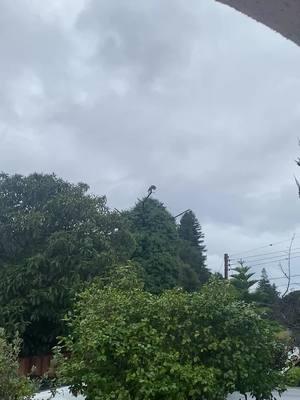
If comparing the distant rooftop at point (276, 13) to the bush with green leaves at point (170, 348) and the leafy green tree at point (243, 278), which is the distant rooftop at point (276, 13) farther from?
the leafy green tree at point (243, 278)

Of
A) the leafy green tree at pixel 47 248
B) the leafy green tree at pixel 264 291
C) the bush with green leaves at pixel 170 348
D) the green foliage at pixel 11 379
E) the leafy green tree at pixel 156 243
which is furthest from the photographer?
the leafy green tree at pixel 264 291

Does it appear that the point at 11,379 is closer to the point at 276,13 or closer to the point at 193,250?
the point at 276,13

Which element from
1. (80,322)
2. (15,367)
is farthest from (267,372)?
(15,367)

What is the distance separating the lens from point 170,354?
838 centimetres

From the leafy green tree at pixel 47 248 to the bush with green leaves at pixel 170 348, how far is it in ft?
36.6

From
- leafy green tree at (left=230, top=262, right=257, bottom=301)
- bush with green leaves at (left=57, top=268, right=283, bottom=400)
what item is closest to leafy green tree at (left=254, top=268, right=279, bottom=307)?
leafy green tree at (left=230, top=262, right=257, bottom=301)

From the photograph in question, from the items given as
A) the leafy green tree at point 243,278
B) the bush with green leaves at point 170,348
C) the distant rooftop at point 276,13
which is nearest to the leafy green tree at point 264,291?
the leafy green tree at point 243,278

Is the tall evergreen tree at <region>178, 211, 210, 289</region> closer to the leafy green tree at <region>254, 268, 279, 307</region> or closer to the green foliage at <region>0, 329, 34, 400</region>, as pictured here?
the leafy green tree at <region>254, 268, 279, 307</region>

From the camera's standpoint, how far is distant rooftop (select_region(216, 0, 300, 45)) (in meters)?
1.26

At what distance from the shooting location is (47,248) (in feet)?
71.5

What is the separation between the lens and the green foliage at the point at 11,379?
758 centimetres

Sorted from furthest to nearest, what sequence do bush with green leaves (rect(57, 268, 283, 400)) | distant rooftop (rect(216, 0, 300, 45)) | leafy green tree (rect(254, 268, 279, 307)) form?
leafy green tree (rect(254, 268, 279, 307)), bush with green leaves (rect(57, 268, 283, 400)), distant rooftop (rect(216, 0, 300, 45))

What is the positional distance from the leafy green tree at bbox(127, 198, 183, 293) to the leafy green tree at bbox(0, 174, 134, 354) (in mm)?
4136

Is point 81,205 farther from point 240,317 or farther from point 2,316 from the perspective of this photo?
point 240,317
